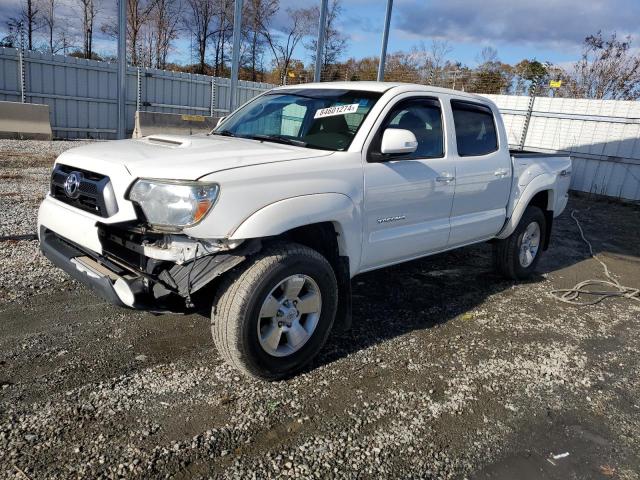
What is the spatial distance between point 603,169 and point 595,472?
466 inches

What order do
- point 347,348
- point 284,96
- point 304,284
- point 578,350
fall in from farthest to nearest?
point 284,96, point 578,350, point 347,348, point 304,284

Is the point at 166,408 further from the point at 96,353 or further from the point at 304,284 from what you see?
the point at 304,284

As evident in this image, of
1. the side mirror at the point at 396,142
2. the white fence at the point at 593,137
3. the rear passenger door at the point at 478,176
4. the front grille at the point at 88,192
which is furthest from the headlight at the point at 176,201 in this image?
the white fence at the point at 593,137

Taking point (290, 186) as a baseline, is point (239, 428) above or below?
below

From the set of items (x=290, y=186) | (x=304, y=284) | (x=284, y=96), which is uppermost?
(x=284, y=96)

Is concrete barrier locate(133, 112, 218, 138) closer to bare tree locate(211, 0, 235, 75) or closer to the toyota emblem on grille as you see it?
the toyota emblem on grille

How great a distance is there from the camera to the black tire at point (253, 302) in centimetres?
296

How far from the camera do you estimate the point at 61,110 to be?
1508 cm

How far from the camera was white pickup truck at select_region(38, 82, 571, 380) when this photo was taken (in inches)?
114

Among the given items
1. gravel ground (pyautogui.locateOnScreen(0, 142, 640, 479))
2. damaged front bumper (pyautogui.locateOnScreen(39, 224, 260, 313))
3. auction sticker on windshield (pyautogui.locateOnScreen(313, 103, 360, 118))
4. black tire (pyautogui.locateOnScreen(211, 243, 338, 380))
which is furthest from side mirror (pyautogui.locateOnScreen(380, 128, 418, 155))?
gravel ground (pyautogui.locateOnScreen(0, 142, 640, 479))

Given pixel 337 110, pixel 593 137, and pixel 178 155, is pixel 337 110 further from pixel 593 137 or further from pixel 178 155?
pixel 593 137

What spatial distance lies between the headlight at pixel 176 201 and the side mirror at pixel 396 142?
1345mm

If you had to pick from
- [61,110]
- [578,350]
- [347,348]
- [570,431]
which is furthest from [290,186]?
[61,110]

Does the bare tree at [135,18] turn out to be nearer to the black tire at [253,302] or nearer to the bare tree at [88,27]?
the bare tree at [88,27]
